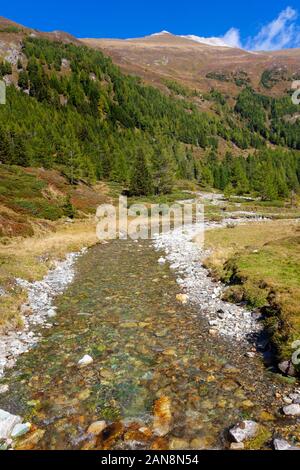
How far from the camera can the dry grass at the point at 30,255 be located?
14.4m

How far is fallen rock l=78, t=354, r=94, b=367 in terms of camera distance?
10445mm

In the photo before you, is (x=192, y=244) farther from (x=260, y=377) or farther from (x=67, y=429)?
(x=67, y=429)

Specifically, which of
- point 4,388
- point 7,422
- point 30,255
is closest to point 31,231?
point 30,255

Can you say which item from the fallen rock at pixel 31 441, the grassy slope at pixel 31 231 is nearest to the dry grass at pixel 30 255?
the grassy slope at pixel 31 231

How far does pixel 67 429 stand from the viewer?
7730mm

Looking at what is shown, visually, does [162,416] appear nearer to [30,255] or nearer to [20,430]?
[20,430]

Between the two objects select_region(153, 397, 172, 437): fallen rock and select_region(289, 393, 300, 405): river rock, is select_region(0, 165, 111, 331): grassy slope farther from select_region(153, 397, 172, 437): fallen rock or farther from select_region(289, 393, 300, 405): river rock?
select_region(289, 393, 300, 405): river rock

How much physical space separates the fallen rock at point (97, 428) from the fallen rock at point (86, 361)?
2.69m

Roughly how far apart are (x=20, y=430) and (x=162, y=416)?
10.5 ft

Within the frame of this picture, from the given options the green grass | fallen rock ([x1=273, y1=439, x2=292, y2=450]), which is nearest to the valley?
fallen rock ([x1=273, y1=439, x2=292, y2=450])

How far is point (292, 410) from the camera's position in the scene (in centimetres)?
785

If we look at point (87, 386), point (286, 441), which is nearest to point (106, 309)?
point (87, 386)

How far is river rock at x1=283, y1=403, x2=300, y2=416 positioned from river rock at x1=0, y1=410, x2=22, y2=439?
20.1 ft

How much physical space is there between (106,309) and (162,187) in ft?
255
